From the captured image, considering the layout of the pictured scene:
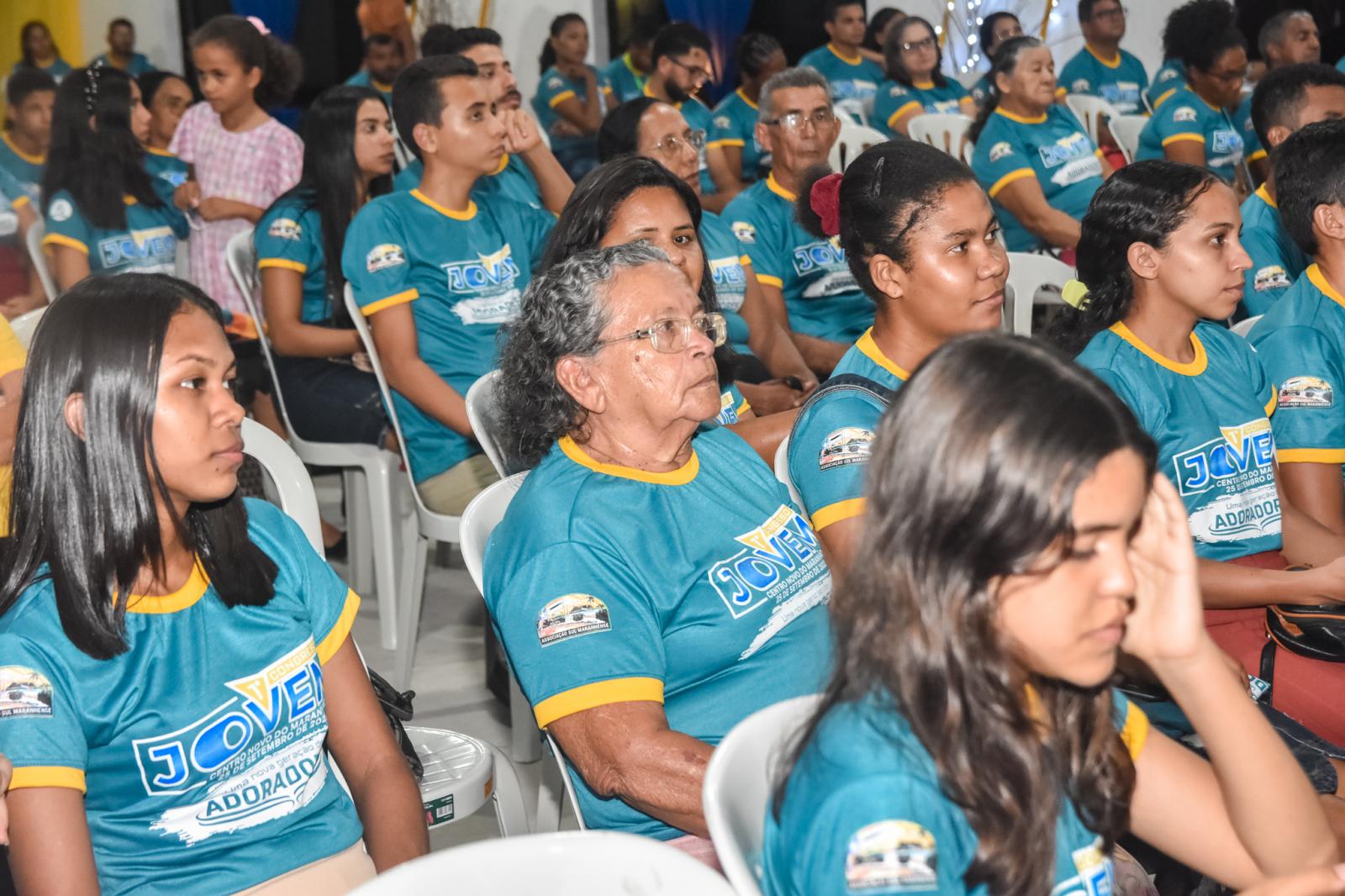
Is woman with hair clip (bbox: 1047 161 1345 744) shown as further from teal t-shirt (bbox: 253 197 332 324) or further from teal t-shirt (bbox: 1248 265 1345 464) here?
teal t-shirt (bbox: 253 197 332 324)

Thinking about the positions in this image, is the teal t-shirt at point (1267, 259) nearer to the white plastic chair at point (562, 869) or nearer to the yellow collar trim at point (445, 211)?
the yellow collar trim at point (445, 211)

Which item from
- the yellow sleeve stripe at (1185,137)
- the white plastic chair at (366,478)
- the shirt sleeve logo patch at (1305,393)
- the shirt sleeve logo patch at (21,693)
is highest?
the yellow sleeve stripe at (1185,137)

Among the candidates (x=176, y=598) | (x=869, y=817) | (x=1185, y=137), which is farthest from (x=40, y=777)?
(x=1185, y=137)

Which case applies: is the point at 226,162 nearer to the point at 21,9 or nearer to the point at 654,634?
the point at 654,634

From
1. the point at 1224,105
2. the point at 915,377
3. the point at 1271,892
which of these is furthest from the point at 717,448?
the point at 1224,105

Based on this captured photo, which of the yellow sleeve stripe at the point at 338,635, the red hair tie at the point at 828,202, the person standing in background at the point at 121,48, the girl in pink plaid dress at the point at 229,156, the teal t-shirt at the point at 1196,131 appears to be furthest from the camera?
the person standing in background at the point at 121,48

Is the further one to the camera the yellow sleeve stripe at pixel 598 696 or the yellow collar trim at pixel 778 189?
the yellow collar trim at pixel 778 189

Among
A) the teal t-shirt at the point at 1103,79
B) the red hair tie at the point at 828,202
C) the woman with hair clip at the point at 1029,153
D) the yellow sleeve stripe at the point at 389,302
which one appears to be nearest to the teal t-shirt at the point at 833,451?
the red hair tie at the point at 828,202

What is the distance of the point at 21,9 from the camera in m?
7.40

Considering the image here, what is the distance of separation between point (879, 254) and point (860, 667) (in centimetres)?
116

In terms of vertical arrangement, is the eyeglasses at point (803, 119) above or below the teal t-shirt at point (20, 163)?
above

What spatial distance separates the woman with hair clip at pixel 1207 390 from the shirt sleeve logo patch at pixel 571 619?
967 millimetres

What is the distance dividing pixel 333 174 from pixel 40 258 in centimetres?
107

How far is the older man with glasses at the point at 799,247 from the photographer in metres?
3.65
